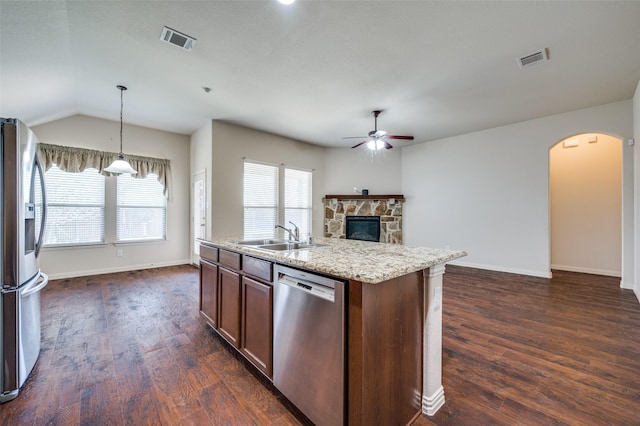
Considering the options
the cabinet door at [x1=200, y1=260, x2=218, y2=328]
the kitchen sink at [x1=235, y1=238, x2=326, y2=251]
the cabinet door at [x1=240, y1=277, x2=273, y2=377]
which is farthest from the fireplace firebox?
the cabinet door at [x1=240, y1=277, x2=273, y2=377]

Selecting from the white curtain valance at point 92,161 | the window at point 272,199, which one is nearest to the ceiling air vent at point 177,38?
the window at point 272,199

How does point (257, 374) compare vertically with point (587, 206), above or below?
below

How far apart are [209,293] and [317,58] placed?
2.70 metres

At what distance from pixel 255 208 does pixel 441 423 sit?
15.2 feet

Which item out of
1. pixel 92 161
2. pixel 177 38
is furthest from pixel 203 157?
pixel 177 38

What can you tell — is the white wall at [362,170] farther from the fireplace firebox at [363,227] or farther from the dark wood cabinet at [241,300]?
the dark wood cabinet at [241,300]

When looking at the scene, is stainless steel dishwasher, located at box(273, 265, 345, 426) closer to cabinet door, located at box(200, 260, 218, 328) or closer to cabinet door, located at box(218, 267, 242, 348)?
cabinet door, located at box(218, 267, 242, 348)

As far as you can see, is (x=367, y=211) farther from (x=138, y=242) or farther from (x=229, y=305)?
(x=138, y=242)

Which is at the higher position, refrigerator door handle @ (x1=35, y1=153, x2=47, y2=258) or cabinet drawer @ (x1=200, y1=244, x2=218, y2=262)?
refrigerator door handle @ (x1=35, y1=153, x2=47, y2=258)

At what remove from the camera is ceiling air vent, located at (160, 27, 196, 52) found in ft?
7.98

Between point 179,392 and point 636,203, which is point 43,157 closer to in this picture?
point 179,392

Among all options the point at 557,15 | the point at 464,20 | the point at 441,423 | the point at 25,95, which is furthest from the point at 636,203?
the point at 25,95

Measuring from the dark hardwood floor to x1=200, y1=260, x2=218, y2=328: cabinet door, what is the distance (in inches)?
7.6

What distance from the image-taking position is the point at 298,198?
6473 mm
